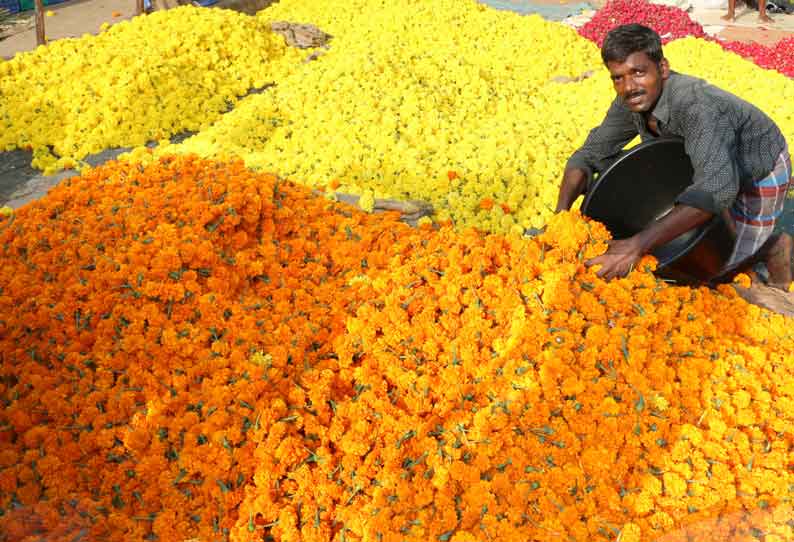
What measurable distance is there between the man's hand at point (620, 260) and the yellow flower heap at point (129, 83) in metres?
4.62

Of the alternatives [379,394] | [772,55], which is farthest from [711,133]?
[772,55]

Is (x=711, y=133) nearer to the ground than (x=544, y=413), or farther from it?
farther from it

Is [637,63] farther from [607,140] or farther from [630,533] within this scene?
[630,533]

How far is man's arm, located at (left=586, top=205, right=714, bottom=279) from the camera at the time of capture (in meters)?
2.55

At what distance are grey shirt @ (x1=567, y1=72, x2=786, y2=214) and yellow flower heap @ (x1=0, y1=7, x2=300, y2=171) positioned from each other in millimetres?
4501

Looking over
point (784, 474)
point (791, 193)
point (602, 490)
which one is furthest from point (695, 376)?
point (791, 193)

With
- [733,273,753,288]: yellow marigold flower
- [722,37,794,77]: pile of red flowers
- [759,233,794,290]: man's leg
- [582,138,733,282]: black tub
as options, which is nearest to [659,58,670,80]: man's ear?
[582,138,733,282]: black tub

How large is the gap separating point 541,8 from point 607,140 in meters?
10.6

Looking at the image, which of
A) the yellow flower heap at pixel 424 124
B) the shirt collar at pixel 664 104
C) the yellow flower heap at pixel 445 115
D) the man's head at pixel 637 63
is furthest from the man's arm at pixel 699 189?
the yellow flower heap at pixel 424 124

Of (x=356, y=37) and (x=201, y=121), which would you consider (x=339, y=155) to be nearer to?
(x=201, y=121)

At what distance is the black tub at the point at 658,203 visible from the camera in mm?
3068

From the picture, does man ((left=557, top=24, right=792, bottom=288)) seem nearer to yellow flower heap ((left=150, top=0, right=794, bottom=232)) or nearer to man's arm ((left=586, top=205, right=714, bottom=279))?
man's arm ((left=586, top=205, right=714, bottom=279))

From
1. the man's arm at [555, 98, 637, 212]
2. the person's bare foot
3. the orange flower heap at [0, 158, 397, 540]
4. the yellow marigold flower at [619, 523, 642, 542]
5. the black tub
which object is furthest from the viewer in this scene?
the person's bare foot

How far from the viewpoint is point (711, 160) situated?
2562 millimetres
